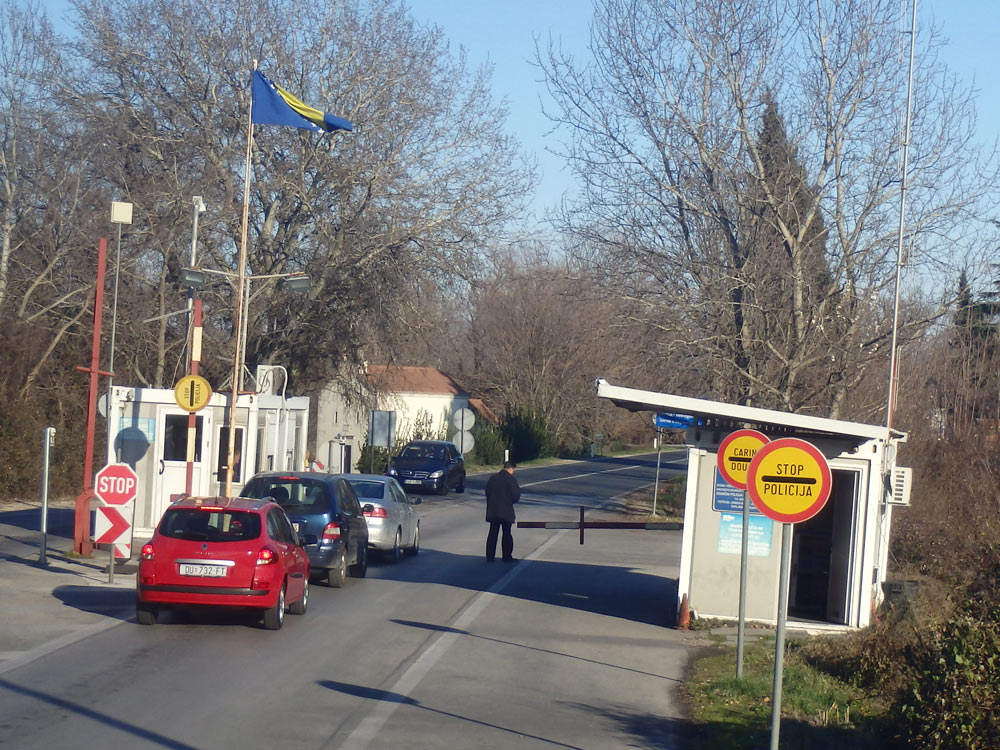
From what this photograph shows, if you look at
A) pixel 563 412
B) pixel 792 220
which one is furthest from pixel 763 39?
pixel 563 412

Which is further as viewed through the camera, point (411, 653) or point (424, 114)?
point (424, 114)

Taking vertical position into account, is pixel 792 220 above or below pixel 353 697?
above

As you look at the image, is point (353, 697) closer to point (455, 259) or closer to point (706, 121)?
point (706, 121)

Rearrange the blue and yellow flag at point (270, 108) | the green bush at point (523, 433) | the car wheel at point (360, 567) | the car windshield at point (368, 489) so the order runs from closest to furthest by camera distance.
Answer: the car wheel at point (360, 567) → the car windshield at point (368, 489) → the blue and yellow flag at point (270, 108) → the green bush at point (523, 433)

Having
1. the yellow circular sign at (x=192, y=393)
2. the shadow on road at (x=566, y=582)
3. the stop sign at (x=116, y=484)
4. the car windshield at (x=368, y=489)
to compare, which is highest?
the yellow circular sign at (x=192, y=393)

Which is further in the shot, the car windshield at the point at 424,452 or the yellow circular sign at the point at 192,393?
the car windshield at the point at 424,452

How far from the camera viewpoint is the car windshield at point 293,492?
621 inches

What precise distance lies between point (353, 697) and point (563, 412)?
63443mm

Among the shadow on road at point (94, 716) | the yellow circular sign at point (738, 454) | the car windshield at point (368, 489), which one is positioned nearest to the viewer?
the shadow on road at point (94, 716)

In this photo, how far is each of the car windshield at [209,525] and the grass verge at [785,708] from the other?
499cm

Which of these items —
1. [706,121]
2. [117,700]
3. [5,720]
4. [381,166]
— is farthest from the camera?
[381,166]

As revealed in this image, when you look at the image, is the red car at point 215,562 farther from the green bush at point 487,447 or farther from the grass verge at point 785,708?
the green bush at point 487,447

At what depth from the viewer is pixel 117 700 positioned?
8.53 meters

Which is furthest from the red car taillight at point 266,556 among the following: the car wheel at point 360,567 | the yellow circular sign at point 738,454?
the car wheel at point 360,567
